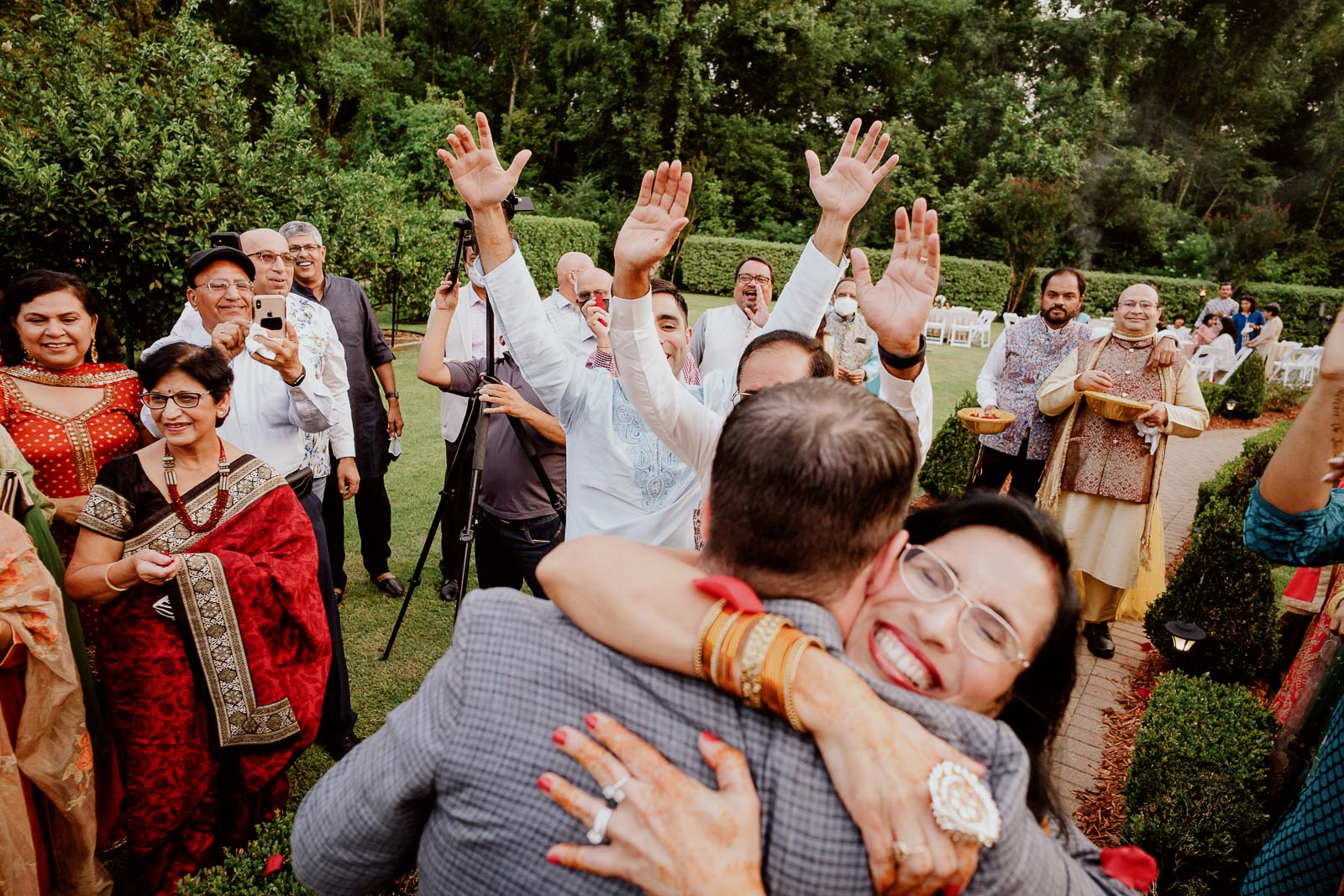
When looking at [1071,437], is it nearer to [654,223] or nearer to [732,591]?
[654,223]

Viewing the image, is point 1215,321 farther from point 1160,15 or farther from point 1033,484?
point 1160,15

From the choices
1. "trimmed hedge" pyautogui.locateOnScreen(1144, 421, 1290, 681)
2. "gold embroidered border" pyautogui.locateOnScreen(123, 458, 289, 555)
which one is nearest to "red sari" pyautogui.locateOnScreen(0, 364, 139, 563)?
"gold embroidered border" pyautogui.locateOnScreen(123, 458, 289, 555)

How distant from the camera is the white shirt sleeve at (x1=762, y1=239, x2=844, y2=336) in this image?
257 cm

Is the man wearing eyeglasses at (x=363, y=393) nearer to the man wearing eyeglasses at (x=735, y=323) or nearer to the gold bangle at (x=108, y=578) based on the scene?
the man wearing eyeglasses at (x=735, y=323)

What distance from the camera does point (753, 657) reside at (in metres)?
0.94

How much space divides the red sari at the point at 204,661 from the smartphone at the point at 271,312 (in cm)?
65

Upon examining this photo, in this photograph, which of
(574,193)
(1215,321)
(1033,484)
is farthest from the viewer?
(574,193)

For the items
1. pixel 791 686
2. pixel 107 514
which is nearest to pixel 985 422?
pixel 791 686

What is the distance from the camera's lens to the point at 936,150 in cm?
3158

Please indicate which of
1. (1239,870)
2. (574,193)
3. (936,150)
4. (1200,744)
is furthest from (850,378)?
(936,150)

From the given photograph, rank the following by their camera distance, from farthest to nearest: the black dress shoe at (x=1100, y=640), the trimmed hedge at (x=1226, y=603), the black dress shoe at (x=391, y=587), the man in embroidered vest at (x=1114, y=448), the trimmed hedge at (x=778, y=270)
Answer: the trimmed hedge at (x=778, y=270) < the black dress shoe at (x=1100, y=640) < the black dress shoe at (x=391, y=587) < the man in embroidered vest at (x=1114, y=448) < the trimmed hedge at (x=1226, y=603)

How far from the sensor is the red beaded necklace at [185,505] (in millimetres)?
2521

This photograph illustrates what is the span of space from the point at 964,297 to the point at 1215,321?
10.4 meters

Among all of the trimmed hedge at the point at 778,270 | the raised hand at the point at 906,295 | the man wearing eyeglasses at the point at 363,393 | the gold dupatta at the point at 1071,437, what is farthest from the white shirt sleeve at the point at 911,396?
the trimmed hedge at the point at 778,270
